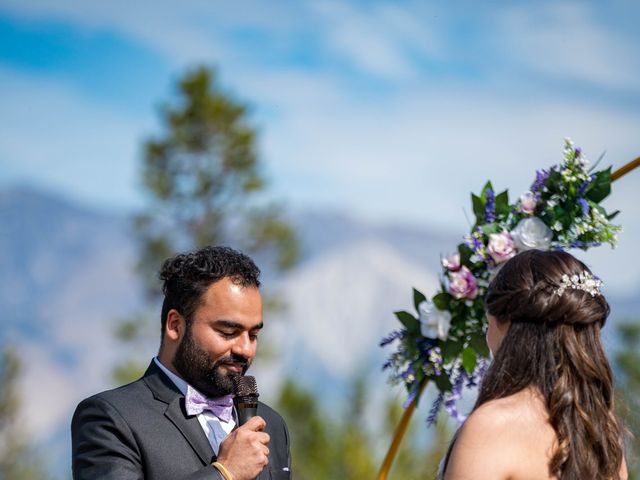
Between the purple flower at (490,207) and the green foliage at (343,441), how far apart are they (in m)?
19.2

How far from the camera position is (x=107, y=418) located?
4457mm

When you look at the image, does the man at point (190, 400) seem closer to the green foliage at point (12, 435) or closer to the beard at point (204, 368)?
the beard at point (204, 368)

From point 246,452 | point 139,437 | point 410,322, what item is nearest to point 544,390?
point 246,452

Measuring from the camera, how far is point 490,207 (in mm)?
6113

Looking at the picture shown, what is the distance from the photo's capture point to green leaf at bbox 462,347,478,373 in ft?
20.1

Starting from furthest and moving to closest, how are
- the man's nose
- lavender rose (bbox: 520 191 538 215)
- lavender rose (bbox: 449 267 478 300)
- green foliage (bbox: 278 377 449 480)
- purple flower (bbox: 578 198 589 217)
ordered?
green foliage (bbox: 278 377 449 480) → lavender rose (bbox: 449 267 478 300) → lavender rose (bbox: 520 191 538 215) → purple flower (bbox: 578 198 589 217) → the man's nose

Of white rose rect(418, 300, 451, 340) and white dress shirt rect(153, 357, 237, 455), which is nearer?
white dress shirt rect(153, 357, 237, 455)

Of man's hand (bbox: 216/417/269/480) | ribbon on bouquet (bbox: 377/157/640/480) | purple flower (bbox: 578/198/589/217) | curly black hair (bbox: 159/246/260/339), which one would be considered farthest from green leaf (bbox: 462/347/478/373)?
man's hand (bbox: 216/417/269/480)

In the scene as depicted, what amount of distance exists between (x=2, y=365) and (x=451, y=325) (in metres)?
28.5

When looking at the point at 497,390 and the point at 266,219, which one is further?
the point at 266,219

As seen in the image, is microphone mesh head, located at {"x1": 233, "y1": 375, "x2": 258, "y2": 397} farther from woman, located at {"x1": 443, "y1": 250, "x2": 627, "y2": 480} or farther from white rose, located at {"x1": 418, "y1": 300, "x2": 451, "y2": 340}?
white rose, located at {"x1": 418, "y1": 300, "x2": 451, "y2": 340}

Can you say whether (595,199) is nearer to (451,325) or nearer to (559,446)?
(451,325)

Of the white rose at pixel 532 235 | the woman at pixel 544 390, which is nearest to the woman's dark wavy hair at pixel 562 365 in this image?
the woman at pixel 544 390

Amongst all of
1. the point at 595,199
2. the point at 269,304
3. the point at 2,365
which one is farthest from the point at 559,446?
the point at 2,365
